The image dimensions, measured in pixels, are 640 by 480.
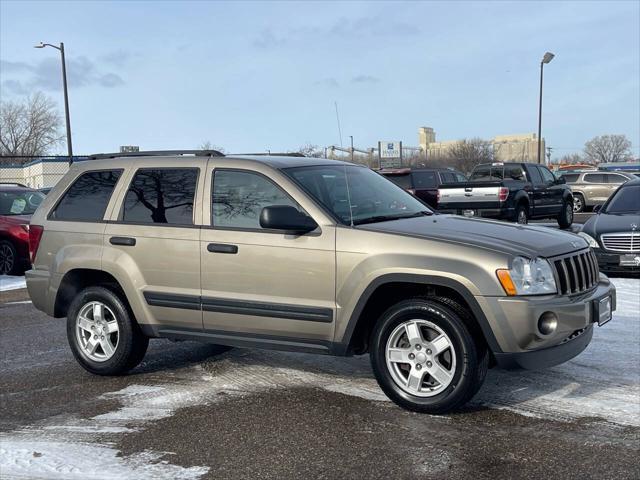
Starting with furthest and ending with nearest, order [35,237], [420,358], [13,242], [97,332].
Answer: [13,242], [35,237], [97,332], [420,358]

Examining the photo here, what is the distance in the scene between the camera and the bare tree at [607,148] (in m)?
122

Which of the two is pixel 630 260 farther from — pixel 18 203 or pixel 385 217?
pixel 18 203

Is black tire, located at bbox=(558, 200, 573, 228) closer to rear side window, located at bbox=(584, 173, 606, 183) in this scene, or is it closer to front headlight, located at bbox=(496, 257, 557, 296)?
rear side window, located at bbox=(584, 173, 606, 183)

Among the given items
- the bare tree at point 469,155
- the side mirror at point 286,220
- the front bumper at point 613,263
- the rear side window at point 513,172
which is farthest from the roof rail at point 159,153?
the bare tree at point 469,155

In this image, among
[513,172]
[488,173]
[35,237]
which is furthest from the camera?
[488,173]

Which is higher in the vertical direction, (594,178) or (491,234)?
(594,178)

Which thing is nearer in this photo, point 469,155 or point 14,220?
point 14,220

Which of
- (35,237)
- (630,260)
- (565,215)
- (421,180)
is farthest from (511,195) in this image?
(35,237)

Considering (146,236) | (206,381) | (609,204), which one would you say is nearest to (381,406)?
(206,381)

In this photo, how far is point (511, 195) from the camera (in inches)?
685

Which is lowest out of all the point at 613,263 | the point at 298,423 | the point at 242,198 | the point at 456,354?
the point at 298,423

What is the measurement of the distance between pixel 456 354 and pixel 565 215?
16231mm

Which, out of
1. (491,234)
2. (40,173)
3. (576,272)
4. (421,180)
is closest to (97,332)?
(491,234)

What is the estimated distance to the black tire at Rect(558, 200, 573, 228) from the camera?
19.5m
